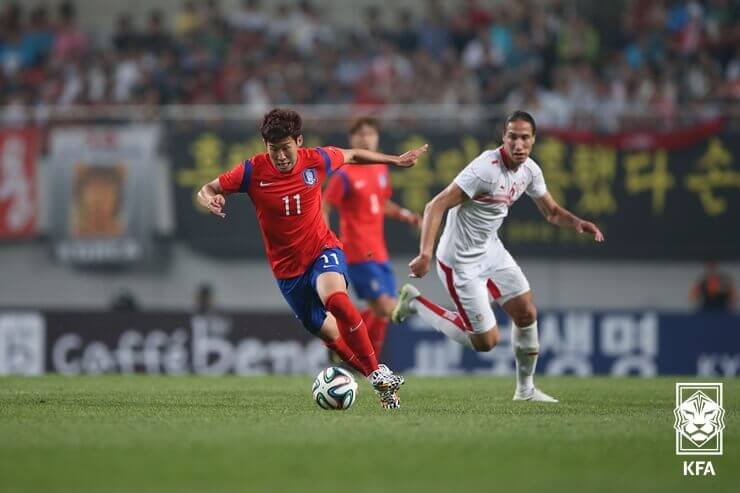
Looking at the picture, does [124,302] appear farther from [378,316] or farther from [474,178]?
[474,178]

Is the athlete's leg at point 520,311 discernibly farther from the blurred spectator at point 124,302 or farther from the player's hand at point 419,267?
the blurred spectator at point 124,302

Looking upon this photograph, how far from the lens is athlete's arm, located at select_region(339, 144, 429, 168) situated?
Result: 9.30 meters

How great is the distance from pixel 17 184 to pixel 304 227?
12.8m

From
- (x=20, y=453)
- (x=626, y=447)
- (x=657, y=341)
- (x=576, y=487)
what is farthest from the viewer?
(x=657, y=341)

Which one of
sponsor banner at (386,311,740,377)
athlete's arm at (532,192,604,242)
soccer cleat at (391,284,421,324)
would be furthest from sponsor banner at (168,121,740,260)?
athlete's arm at (532,192,604,242)

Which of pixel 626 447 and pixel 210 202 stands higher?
pixel 210 202

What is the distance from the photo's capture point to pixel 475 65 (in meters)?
20.8

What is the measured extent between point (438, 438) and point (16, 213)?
50.2 ft

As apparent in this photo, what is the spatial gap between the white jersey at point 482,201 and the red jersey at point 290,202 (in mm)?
1125

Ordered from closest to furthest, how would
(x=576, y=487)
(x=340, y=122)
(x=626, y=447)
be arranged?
1. (x=576, y=487)
2. (x=626, y=447)
3. (x=340, y=122)

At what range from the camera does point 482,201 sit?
10.1 m

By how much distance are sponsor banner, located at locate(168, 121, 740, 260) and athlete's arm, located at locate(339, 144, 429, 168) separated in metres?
10.1

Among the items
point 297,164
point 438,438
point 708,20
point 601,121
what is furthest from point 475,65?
point 438,438

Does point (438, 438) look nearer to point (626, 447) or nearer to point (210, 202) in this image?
point (626, 447)
